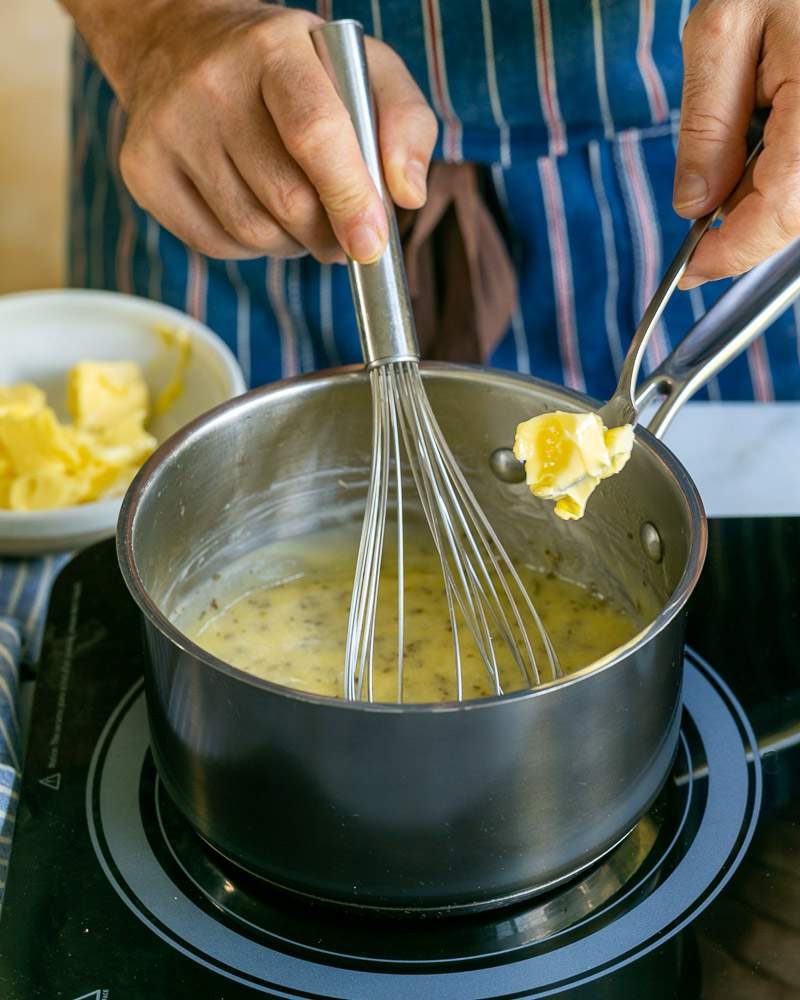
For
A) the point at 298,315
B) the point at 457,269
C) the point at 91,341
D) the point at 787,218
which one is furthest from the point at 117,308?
the point at 787,218

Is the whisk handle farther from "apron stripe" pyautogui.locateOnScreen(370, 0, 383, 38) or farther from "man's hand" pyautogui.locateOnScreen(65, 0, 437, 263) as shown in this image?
"apron stripe" pyautogui.locateOnScreen(370, 0, 383, 38)

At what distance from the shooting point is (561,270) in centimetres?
97

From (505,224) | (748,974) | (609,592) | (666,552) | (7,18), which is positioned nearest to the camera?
(748,974)

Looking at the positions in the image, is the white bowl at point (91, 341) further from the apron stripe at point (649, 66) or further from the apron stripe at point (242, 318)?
the apron stripe at point (649, 66)

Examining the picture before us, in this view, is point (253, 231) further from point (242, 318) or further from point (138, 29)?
point (242, 318)

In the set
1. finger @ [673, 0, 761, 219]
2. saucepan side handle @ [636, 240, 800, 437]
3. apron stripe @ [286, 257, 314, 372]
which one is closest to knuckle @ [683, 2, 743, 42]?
finger @ [673, 0, 761, 219]

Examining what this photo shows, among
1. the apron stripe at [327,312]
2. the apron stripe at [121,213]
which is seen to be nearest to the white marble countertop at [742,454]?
the apron stripe at [327,312]

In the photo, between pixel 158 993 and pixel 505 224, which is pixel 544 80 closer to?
pixel 505 224

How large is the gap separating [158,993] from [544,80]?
0.64 metres

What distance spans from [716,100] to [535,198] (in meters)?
0.33

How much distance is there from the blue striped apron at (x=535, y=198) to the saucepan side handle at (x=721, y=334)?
0.27m

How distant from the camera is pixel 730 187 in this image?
2.04ft

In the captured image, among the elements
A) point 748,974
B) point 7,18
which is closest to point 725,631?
point 748,974

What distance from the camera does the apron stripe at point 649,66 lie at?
2.73 ft
